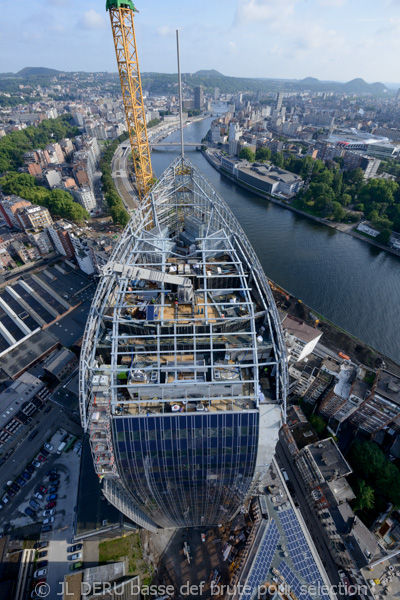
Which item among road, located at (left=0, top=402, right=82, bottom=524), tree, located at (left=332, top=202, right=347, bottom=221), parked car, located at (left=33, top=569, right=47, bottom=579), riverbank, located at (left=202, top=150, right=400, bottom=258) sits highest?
tree, located at (left=332, top=202, right=347, bottom=221)

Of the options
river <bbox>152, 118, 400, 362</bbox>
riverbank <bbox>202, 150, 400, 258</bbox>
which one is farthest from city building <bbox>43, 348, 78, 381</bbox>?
riverbank <bbox>202, 150, 400, 258</bbox>

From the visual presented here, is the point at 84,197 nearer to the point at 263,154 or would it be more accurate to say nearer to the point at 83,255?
the point at 83,255

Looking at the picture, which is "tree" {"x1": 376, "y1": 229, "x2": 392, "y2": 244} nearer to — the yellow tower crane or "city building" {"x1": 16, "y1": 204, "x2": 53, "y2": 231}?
the yellow tower crane

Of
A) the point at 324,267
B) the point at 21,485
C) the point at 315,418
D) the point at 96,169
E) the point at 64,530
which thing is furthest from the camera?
the point at 96,169

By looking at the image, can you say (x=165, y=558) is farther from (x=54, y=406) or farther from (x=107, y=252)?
(x=107, y=252)

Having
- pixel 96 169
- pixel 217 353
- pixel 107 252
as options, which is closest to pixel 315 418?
pixel 217 353

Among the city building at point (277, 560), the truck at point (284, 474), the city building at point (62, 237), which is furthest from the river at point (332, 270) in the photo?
the city building at point (62, 237)
